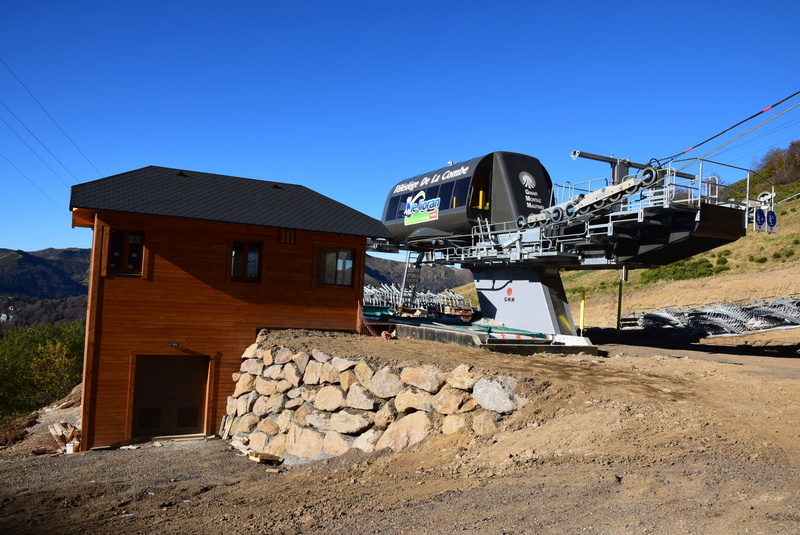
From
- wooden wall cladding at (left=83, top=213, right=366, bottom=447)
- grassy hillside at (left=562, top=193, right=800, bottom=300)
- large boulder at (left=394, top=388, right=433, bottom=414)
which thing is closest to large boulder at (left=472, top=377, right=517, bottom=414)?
large boulder at (left=394, top=388, right=433, bottom=414)

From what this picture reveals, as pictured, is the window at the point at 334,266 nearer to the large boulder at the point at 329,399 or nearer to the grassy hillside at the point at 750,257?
the large boulder at the point at 329,399

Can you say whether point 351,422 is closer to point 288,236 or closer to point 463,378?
point 463,378

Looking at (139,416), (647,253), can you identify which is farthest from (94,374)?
(647,253)

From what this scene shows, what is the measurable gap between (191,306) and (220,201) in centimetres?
310

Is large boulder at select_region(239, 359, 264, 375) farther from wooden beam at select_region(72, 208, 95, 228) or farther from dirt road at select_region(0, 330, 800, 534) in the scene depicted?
wooden beam at select_region(72, 208, 95, 228)

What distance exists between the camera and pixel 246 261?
16844 mm

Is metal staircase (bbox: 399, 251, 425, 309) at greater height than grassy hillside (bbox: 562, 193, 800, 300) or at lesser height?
lesser

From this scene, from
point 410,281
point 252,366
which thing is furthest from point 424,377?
point 410,281

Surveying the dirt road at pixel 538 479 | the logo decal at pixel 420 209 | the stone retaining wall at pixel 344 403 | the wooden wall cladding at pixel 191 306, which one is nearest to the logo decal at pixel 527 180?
the logo decal at pixel 420 209

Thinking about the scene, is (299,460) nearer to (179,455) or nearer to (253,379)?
(179,455)

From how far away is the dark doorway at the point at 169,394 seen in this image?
614 inches

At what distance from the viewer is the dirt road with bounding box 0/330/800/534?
552cm

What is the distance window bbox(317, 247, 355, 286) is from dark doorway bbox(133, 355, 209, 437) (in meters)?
4.03

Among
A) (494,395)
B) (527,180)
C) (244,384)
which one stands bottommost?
(244,384)
